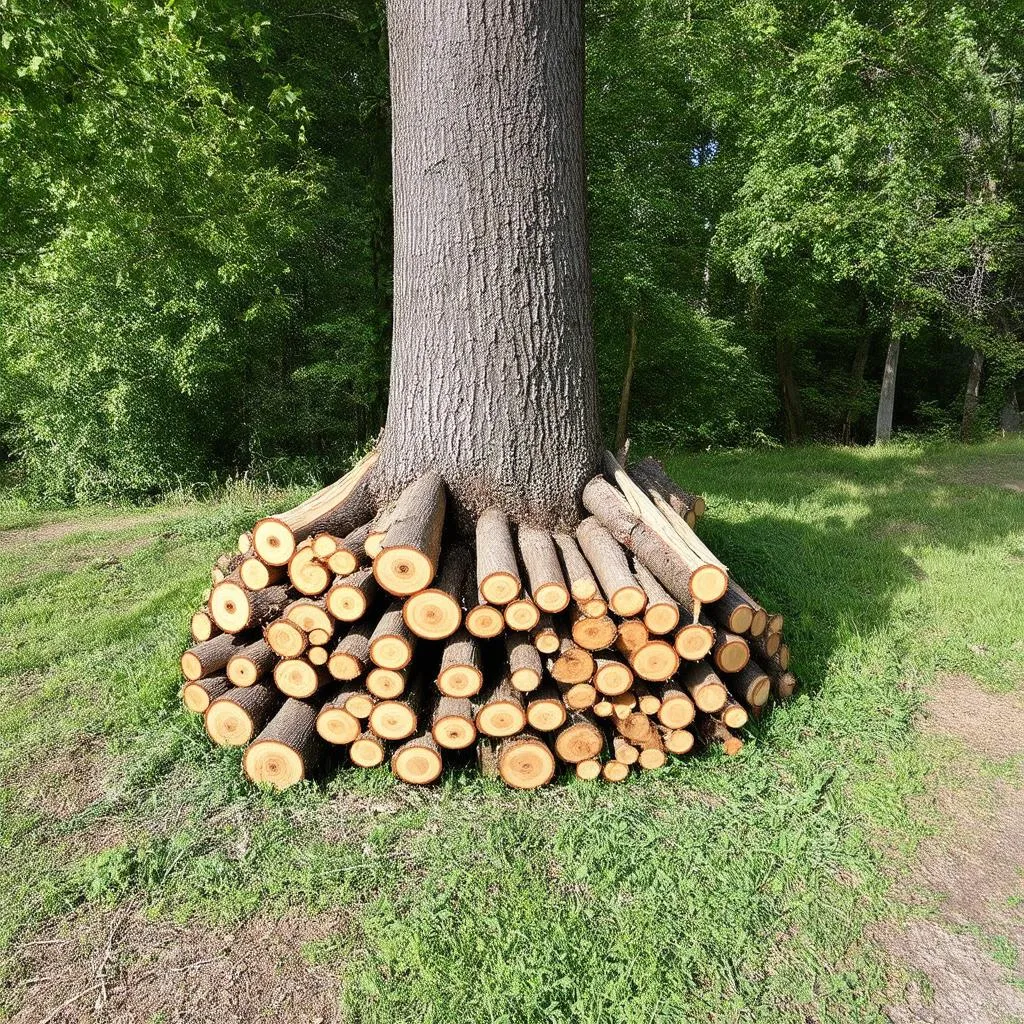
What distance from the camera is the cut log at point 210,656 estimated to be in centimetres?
333

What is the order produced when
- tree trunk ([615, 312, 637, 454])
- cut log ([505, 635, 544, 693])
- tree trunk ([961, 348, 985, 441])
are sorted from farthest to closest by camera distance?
tree trunk ([961, 348, 985, 441])
tree trunk ([615, 312, 637, 454])
cut log ([505, 635, 544, 693])

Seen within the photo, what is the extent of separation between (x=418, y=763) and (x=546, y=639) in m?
0.81

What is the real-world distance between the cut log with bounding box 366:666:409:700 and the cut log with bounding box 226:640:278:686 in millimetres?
610

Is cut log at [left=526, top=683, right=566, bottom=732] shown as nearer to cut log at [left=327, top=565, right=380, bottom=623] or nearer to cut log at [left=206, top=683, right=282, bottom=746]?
cut log at [left=327, top=565, right=380, bottom=623]

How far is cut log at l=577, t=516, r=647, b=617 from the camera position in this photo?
9.88 ft

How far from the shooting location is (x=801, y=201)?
9062 mm

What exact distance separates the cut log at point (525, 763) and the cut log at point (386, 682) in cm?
55

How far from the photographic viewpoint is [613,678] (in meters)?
3.05

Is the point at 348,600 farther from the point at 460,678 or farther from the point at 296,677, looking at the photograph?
the point at 460,678

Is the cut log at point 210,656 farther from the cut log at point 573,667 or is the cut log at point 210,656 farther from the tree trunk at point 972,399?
the tree trunk at point 972,399

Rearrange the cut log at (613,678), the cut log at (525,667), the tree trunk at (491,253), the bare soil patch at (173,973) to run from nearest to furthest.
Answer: the bare soil patch at (173,973) → the cut log at (525,667) → the cut log at (613,678) → the tree trunk at (491,253)

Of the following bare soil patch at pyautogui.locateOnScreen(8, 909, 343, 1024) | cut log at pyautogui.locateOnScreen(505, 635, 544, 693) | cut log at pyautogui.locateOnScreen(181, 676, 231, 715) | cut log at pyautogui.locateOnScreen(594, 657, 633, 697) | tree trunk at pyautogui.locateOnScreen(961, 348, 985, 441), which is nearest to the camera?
bare soil patch at pyautogui.locateOnScreen(8, 909, 343, 1024)

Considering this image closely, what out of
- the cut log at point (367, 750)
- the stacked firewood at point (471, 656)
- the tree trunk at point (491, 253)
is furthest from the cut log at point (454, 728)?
the tree trunk at point (491, 253)

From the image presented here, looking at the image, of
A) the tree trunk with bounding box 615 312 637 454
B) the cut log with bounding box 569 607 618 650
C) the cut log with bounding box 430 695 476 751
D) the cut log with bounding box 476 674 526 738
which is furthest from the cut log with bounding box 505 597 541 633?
the tree trunk with bounding box 615 312 637 454
